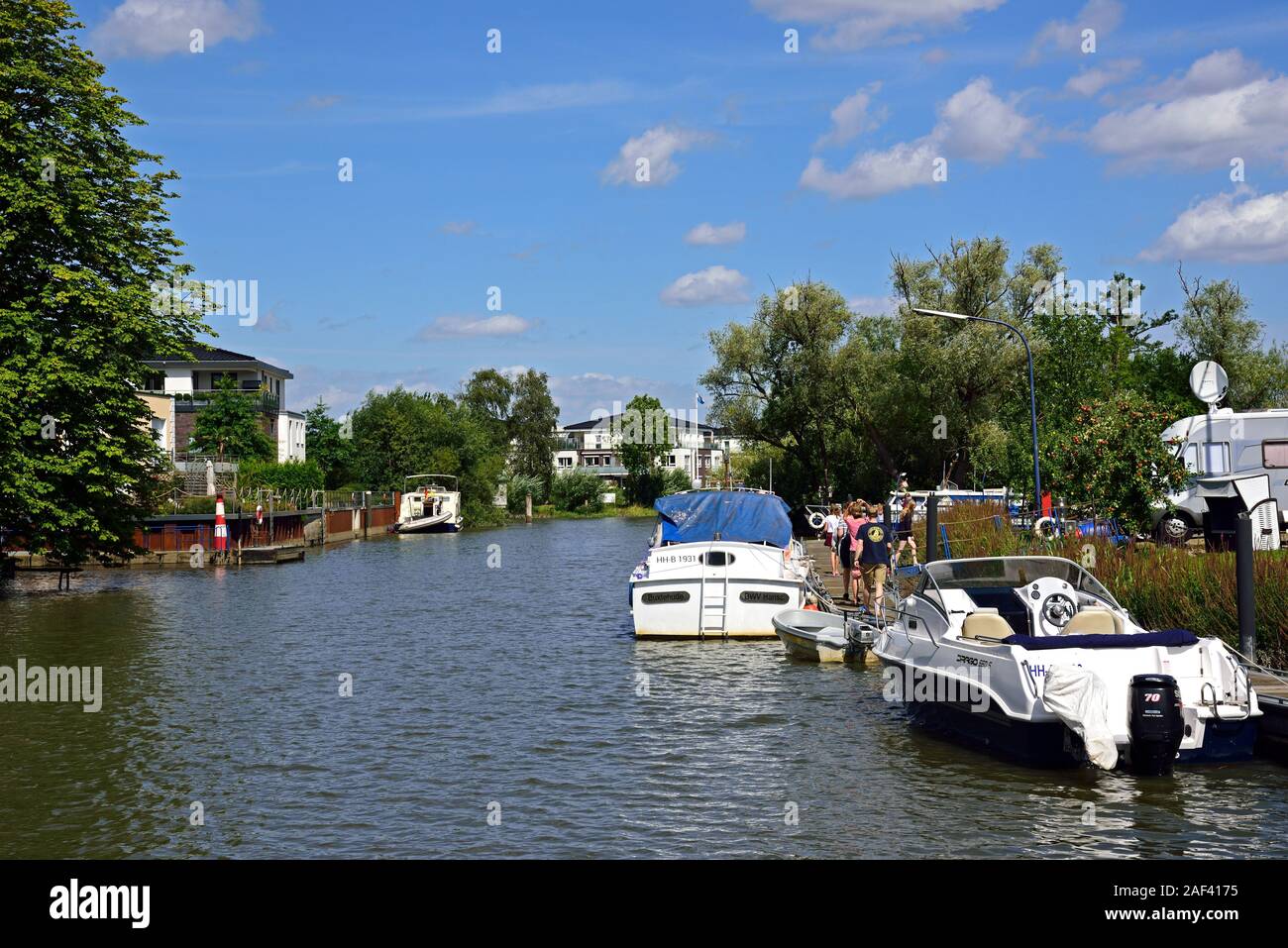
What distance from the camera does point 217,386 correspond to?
8188 cm

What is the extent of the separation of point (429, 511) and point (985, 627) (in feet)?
262

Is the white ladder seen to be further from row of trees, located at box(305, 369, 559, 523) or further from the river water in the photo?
row of trees, located at box(305, 369, 559, 523)

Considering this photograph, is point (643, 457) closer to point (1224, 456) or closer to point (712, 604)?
point (1224, 456)

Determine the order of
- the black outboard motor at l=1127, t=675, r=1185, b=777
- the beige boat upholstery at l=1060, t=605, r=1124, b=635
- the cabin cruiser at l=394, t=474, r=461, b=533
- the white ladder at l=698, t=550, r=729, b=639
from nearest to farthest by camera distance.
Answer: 1. the black outboard motor at l=1127, t=675, r=1185, b=777
2. the beige boat upholstery at l=1060, t=605, r=1124, b=635
3. the white ladder at l=698, t=550, r=729, b=639
4. the cabin cruiser at l=394, t=474, r=461, b=533

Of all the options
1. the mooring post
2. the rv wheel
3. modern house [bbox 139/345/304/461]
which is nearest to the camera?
the mooring post

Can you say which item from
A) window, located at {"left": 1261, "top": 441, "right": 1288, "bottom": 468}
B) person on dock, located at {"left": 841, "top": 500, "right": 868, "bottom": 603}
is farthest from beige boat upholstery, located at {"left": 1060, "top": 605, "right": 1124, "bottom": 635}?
window, located at {"left": 1261, "top": 441, "right": 1288, "bottom": 468}

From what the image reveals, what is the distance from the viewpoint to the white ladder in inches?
976

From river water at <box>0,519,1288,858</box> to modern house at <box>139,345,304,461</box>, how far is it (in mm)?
57532

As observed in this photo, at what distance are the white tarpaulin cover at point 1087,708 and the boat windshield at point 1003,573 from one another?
3.62m

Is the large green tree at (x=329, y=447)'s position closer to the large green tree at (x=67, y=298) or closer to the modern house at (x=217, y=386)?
the modern house at (x=217, y=386)

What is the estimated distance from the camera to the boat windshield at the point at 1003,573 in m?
16.2
